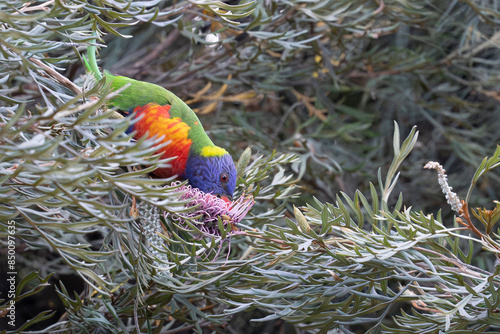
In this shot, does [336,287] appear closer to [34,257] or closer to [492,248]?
[492,248]

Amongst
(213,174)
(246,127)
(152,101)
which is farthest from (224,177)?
(246,127)

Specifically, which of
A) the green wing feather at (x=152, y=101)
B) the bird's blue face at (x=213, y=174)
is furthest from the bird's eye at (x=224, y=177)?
the green wing feather at (x=152, y=101)

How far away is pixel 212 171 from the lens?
123cm

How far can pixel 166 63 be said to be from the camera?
201 centimetres

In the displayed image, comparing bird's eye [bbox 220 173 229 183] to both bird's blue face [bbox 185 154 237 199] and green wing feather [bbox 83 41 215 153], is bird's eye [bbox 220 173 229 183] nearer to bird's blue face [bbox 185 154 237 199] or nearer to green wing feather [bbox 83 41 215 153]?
bird's blue face [bbox 185 154 237 199]

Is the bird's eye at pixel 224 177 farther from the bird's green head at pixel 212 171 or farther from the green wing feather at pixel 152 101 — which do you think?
the green wing feather at pixel 152 101

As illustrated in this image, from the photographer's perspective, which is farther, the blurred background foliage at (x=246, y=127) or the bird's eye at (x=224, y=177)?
the bird's eye at (x=224, y=177)

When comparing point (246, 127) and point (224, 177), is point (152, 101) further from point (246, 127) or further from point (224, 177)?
point (246, 127)

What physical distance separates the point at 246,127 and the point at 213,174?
0.61m

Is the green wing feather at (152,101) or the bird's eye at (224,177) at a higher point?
the green wing feather at (152,101)

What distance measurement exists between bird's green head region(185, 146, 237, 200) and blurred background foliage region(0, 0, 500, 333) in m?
0.06

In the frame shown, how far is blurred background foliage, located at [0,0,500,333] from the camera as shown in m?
→ 0.76

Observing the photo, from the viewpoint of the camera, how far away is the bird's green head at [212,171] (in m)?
1.21

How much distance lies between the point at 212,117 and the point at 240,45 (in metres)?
0.49
